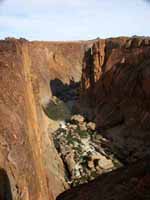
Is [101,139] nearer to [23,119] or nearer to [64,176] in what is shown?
[64,176]

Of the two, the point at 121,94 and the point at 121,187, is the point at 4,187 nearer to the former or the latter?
the point at 121,187

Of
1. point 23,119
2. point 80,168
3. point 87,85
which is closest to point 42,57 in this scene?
point 87,85

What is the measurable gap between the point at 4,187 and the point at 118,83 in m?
23.8

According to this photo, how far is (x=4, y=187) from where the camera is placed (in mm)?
11438

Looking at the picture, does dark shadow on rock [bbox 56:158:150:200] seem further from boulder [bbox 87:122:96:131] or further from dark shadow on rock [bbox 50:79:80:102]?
dark shadow on rock [bbox 50:79:80:102]

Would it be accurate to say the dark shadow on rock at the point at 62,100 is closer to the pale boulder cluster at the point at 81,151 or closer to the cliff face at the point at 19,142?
the pale boulder cluster at the point at 81,151

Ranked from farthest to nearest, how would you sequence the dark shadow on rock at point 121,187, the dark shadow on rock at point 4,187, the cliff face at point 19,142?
the cliff face at point 19,142 → the dark shadow on rock at point 4,187 → the dark shadow on rock at point 121,187

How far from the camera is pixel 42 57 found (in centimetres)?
5016

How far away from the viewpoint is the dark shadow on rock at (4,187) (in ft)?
36.7

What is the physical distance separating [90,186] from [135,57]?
25.5 metres

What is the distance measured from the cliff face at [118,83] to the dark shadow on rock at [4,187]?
18339 millimetres

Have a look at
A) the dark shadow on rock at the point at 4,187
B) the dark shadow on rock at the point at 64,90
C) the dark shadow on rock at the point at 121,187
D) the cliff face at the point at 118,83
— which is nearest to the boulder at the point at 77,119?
the cliff face at the point at 118,83

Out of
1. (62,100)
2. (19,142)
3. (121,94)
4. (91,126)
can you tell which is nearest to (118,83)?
(121,94)

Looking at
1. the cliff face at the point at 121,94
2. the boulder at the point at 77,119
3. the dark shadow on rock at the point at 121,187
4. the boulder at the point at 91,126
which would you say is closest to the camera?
the dark shadow on rock at the point at 121,187
